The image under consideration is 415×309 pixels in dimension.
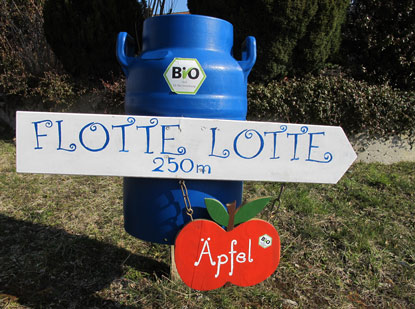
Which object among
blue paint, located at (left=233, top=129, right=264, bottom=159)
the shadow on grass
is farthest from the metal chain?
the shadow on grass

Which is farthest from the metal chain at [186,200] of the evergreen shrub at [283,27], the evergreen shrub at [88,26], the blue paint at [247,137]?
the evergreen shrub at [88,26]

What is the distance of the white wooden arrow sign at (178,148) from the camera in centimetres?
120

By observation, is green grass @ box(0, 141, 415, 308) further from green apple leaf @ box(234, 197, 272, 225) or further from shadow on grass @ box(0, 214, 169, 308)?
green apple leaf @ box(234, 197, 272, 225)

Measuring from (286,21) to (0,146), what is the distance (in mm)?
4393

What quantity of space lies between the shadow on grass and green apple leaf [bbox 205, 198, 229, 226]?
0.80 m

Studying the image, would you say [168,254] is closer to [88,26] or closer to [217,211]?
[217,211]

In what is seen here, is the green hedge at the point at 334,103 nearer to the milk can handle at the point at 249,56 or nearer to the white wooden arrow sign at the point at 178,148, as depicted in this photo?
the milk can handle at the point at 249,56

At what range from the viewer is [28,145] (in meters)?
1.19

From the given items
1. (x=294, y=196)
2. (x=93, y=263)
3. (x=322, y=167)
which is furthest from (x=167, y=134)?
(x=294, y=196)

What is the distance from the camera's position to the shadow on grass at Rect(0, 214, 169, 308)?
1.77 meters

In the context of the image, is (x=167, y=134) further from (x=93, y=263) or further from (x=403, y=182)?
(x=403, y=182)

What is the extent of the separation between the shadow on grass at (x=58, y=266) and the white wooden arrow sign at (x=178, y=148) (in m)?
0.92

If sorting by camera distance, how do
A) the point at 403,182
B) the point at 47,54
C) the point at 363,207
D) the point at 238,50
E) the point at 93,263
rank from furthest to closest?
the point at 47,54 → the point at 238,50 → the point at 403,182 → the point at 363,207 → the point at 93,263

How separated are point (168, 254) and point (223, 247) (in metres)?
1.03
